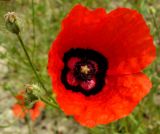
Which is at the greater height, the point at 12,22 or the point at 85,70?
the point at 12,22

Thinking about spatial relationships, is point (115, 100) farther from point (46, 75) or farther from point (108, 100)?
point (46, 75)

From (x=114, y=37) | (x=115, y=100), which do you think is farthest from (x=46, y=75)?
(x=115, y=100)

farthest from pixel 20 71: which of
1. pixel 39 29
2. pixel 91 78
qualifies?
pixel 91 78

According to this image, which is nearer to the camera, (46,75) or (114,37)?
(114,37)

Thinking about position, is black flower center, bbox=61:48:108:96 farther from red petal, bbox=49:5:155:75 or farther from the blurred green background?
the blurred green background

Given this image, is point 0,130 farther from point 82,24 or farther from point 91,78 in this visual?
point 82,24

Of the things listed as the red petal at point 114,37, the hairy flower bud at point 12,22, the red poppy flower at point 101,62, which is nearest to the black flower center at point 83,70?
the red poppy flower at point 101,62
